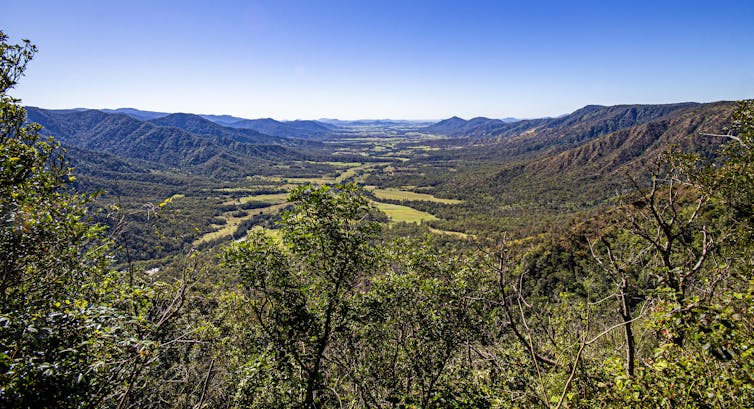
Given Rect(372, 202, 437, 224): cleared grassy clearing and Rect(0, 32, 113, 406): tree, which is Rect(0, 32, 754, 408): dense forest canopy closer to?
Rect(0, 32, 113, 406): tree

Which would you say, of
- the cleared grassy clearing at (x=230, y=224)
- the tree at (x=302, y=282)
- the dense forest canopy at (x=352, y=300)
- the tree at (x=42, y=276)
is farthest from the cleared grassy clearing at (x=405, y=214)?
the tree at (x=42, y=276)

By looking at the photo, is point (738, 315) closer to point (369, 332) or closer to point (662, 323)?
point (662, 323)

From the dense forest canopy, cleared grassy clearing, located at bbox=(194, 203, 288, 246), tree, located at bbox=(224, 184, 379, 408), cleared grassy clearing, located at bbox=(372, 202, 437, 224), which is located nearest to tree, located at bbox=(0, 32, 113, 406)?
the dense forest canopy

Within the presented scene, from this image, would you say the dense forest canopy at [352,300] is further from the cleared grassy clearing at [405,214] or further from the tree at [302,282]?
the cleared grassy clearing at [405,214]

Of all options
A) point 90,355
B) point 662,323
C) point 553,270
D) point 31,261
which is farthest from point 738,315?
point 553,270

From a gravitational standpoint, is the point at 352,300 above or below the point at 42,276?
below

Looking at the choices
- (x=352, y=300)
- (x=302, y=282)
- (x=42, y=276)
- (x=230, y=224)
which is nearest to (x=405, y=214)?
(x=230, y=224)

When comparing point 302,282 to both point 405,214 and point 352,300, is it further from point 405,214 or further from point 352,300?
point 405,214

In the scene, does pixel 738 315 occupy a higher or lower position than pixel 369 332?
higher
